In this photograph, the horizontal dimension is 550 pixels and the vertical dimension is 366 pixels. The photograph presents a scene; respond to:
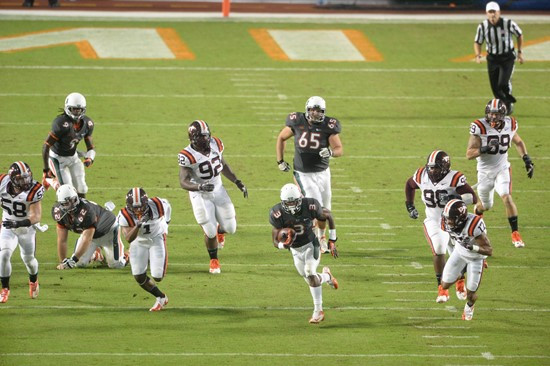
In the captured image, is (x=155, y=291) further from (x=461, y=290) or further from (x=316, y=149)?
(x=461, y=290)

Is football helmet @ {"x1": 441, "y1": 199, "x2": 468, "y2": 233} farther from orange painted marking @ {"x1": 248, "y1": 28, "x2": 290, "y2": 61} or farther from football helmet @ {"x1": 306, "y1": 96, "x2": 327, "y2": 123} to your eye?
orange painted marking @ {"x1": 248, "y1": 28, "x2": 290, "y2": 61}

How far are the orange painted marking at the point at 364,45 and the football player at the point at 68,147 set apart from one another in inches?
378

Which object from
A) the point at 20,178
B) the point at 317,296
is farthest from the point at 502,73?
the point at 20,178

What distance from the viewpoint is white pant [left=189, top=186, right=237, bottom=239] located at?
13.0 metres

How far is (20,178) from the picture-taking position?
1188 centimetres

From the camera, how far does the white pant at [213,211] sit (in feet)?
42.6

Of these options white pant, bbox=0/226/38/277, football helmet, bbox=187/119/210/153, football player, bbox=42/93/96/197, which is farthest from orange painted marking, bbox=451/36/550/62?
white pant, bbox=0/226/38/277

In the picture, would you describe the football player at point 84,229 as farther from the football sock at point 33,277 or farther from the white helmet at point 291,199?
the white helmet at point 291,199

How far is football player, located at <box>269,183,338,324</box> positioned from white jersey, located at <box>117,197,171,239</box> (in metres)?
1.08

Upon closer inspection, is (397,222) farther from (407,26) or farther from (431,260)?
(407,26)

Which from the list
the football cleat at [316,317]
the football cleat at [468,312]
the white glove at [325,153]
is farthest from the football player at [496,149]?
the football cleat at [316,317]

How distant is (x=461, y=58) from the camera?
23.2 meters

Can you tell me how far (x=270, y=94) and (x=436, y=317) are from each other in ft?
31.6

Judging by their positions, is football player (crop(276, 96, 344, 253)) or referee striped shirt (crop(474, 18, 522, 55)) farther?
referee striped shirt (crop(474, 18, 522, 55))
